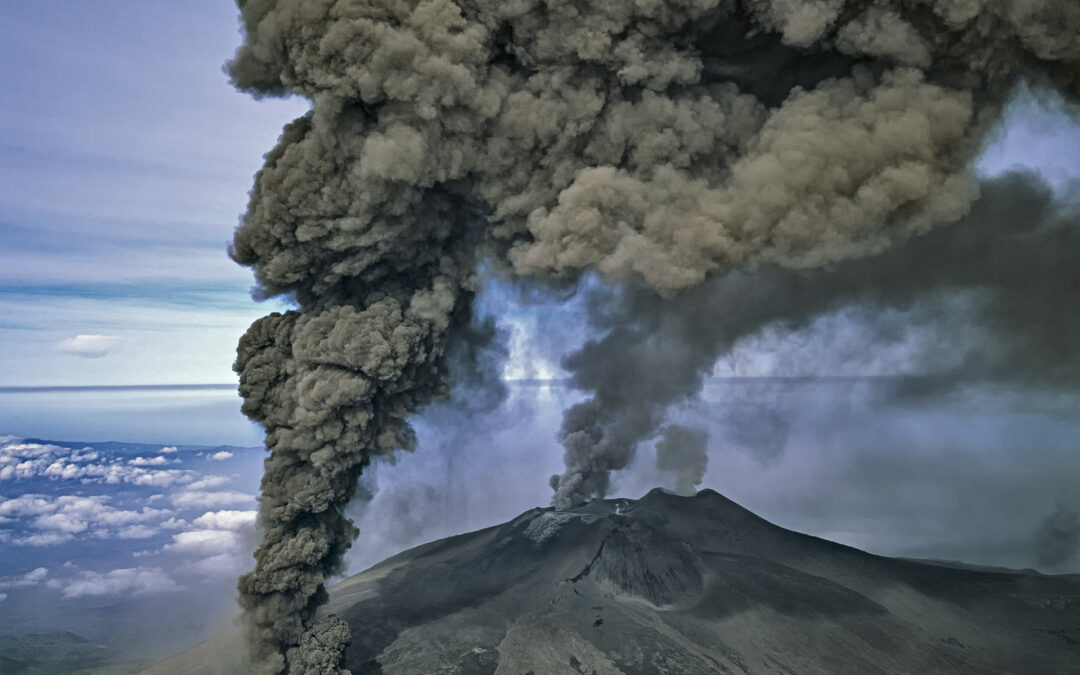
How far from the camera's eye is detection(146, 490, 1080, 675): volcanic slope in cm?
1827

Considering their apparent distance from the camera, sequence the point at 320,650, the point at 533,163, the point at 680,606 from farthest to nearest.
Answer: the point at 680,606 < the point at 533,163 < the point at 320,650

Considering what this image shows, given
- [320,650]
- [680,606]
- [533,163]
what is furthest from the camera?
[680,606]

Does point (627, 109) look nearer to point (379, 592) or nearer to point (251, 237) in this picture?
point (251, 237)

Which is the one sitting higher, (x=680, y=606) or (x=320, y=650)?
(x=680, y=606)

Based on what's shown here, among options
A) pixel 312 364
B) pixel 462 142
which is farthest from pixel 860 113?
pixel 312 364

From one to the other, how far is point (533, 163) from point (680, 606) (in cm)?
1460

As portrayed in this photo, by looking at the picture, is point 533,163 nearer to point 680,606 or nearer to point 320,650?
point 320,650

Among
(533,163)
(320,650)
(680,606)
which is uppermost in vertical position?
(533,163)

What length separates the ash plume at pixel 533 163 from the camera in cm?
1103

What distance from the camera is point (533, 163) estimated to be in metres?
13.6

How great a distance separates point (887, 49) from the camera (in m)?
11.1

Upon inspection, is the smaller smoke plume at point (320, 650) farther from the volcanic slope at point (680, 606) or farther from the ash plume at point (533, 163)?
the volcanic slope at point (680, 606)

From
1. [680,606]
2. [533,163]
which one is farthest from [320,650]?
[680,606]

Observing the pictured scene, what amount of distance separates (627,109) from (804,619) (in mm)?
16129
